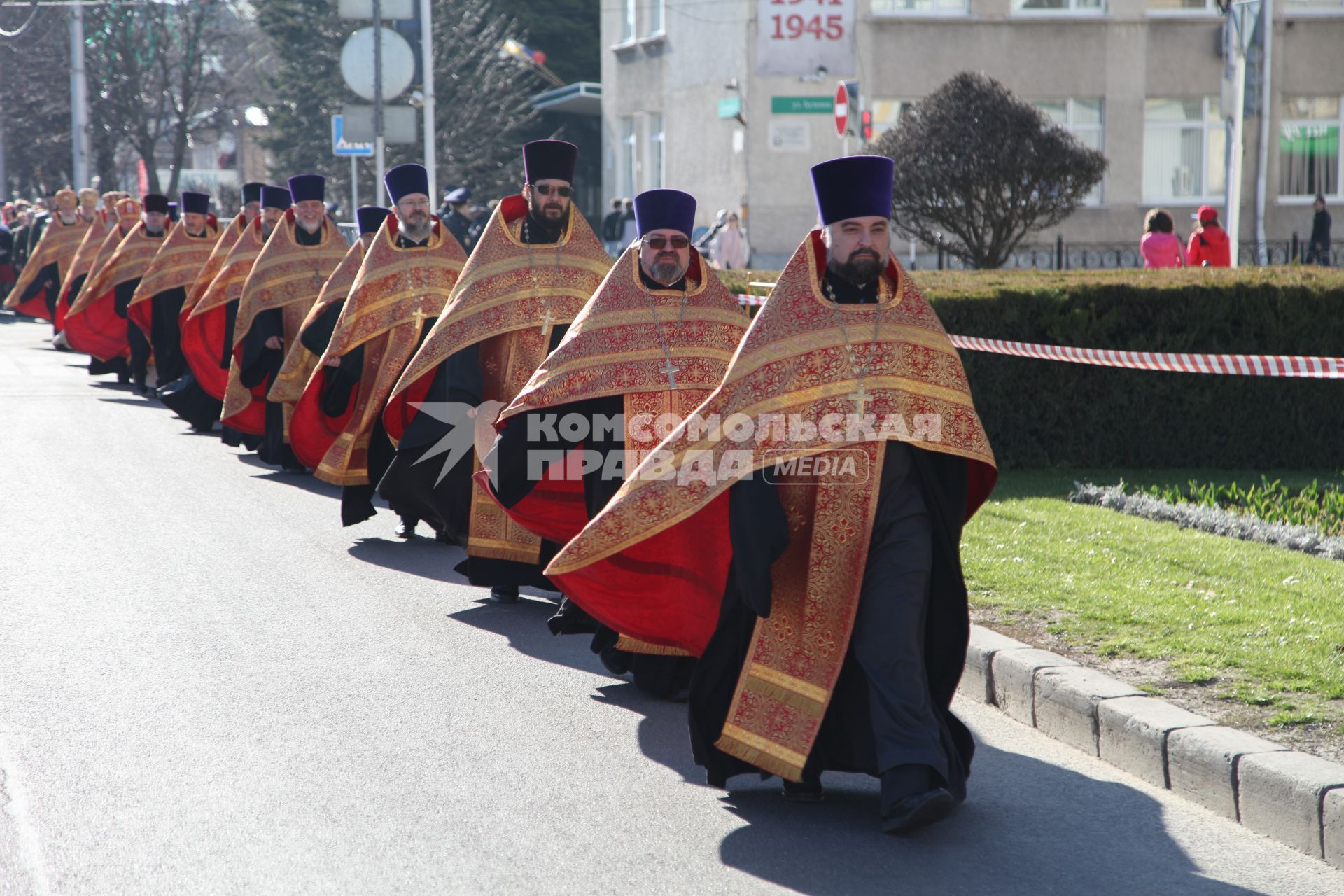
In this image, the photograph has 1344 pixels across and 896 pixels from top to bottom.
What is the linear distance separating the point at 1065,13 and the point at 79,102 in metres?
21.7

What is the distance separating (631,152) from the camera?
37844 mm

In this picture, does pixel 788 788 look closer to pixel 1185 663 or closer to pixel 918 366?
pixel 918 366

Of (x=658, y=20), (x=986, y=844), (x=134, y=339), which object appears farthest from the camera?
(x=658, y=20)

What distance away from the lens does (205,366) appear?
14336 mm

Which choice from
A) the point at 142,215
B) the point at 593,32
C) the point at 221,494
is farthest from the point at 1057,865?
the point at 593,32

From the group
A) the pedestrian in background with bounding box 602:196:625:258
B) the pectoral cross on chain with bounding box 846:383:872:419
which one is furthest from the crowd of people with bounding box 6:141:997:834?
the pedestrian in background with bounding box 602:196:625:258

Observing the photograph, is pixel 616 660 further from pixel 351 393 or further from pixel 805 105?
pixel 805 105

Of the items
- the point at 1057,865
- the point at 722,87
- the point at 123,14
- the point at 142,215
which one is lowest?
the point at 1057,865

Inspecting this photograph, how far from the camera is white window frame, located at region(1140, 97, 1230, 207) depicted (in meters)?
31.2

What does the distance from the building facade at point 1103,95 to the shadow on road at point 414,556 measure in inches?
846

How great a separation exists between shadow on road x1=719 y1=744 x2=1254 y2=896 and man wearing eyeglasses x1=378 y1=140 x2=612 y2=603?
292cm

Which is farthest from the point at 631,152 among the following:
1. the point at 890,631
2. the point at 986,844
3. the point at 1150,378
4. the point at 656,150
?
the point at 986,844

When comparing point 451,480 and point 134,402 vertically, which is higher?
point 451,480

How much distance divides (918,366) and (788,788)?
1368 millimetres
